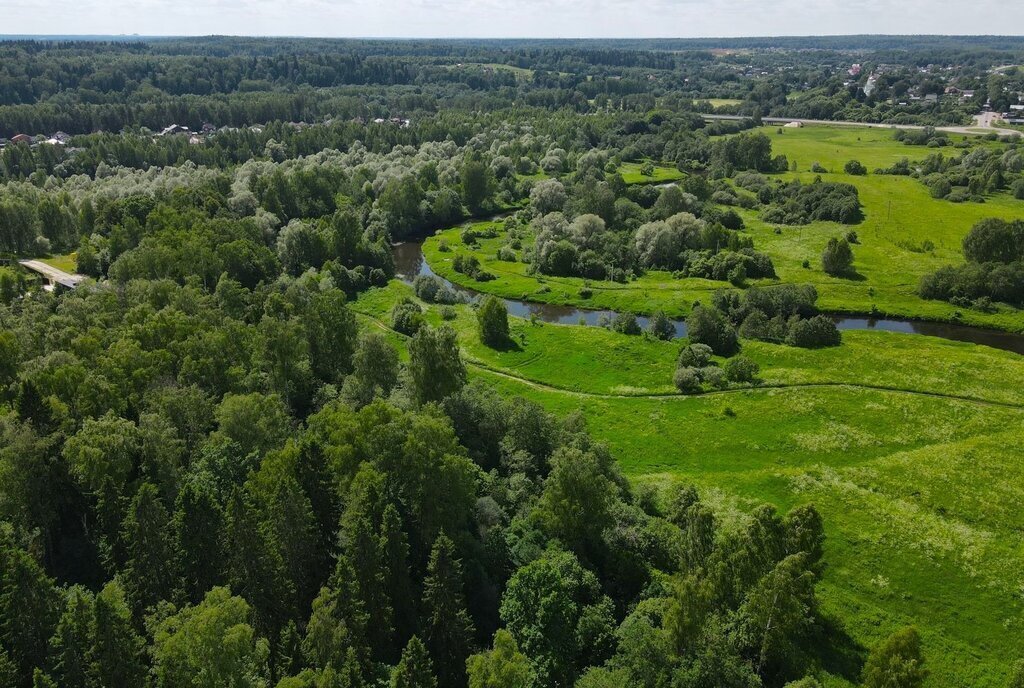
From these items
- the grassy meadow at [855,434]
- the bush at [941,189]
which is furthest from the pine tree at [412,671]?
the bush at [941,189]

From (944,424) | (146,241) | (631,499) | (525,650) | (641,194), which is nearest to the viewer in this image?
(525,650)

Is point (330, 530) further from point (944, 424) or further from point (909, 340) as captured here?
point (909, 340)

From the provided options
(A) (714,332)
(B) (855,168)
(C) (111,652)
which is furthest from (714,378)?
(B) (855,168)

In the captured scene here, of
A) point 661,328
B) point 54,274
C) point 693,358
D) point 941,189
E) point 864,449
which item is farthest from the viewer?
point 941,189

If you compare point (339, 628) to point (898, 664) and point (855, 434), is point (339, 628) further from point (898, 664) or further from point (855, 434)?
point (855, 434)

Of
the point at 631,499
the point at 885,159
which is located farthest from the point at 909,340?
the point at 885,159

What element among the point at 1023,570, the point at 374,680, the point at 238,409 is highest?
the point at 238,409
